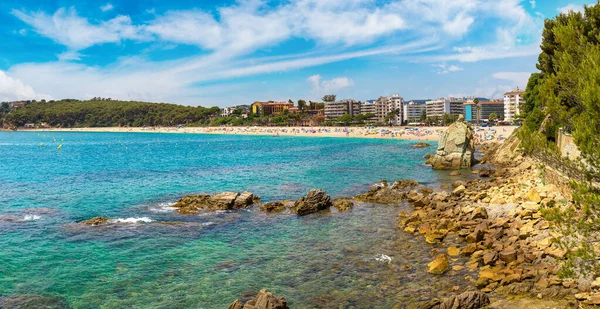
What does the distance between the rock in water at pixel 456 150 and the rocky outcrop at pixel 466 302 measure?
1309 inches

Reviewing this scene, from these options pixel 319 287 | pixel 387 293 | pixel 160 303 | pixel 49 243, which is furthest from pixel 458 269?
pixel 49 243


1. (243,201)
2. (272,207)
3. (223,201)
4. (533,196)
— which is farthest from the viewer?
(243,201)

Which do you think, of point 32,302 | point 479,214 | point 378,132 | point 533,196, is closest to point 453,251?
point 479,214

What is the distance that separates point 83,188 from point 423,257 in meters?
30.2

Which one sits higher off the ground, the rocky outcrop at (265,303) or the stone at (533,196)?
the stone at (533,196)

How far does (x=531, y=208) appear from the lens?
18109 millimetres

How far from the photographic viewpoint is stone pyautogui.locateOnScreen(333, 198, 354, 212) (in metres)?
25.1

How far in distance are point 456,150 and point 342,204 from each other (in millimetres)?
22061

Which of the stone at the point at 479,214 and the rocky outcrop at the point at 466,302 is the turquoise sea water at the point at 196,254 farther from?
the stone at the point at 479,214

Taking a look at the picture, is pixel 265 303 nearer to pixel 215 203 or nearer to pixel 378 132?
pixel 215 203

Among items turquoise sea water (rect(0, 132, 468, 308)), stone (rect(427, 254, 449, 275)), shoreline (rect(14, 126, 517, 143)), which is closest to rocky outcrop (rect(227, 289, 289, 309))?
turquoise sea water (rect(0, 132, 468, 308))

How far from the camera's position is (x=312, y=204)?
25.0 metres

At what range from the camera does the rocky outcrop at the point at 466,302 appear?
36.0 ft

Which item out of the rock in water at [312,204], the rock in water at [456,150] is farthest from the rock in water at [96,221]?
the rock in water at [456,150]
